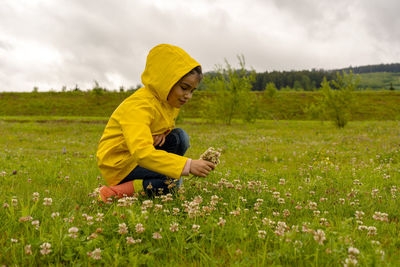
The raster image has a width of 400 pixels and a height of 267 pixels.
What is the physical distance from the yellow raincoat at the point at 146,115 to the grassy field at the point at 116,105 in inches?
2208

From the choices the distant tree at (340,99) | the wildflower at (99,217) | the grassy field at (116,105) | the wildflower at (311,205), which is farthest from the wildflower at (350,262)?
the grassy field at (116,105)

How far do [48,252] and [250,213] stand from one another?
2.18 m

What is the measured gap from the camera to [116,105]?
7125cm

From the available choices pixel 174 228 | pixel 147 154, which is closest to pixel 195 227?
pixel 174 228

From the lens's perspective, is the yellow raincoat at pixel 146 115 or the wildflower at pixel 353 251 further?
the yellow raincoat at pixel 146 115

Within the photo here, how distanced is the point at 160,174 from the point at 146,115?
993 millimetres

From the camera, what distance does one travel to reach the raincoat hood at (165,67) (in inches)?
162

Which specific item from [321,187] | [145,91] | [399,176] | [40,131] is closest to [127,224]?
[145,91]

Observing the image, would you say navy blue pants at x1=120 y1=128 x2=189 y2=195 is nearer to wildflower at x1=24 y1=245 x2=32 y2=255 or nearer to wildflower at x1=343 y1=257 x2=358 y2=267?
wildflower at x1=24 y1=245 x2=32 y2=255

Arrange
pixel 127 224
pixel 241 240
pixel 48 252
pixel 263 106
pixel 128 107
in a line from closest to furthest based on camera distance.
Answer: pixel 48 252 → pixel 241 240 → pixel 127 224 → pixel 128 107 → pixel 263 106

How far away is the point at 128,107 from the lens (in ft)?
13.1

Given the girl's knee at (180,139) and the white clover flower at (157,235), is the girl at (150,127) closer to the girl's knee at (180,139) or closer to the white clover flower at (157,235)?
the girl's knee at (180,139)

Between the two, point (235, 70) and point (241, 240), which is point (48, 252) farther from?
point (235, 70)

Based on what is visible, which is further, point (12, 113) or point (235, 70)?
point (12, 113)
